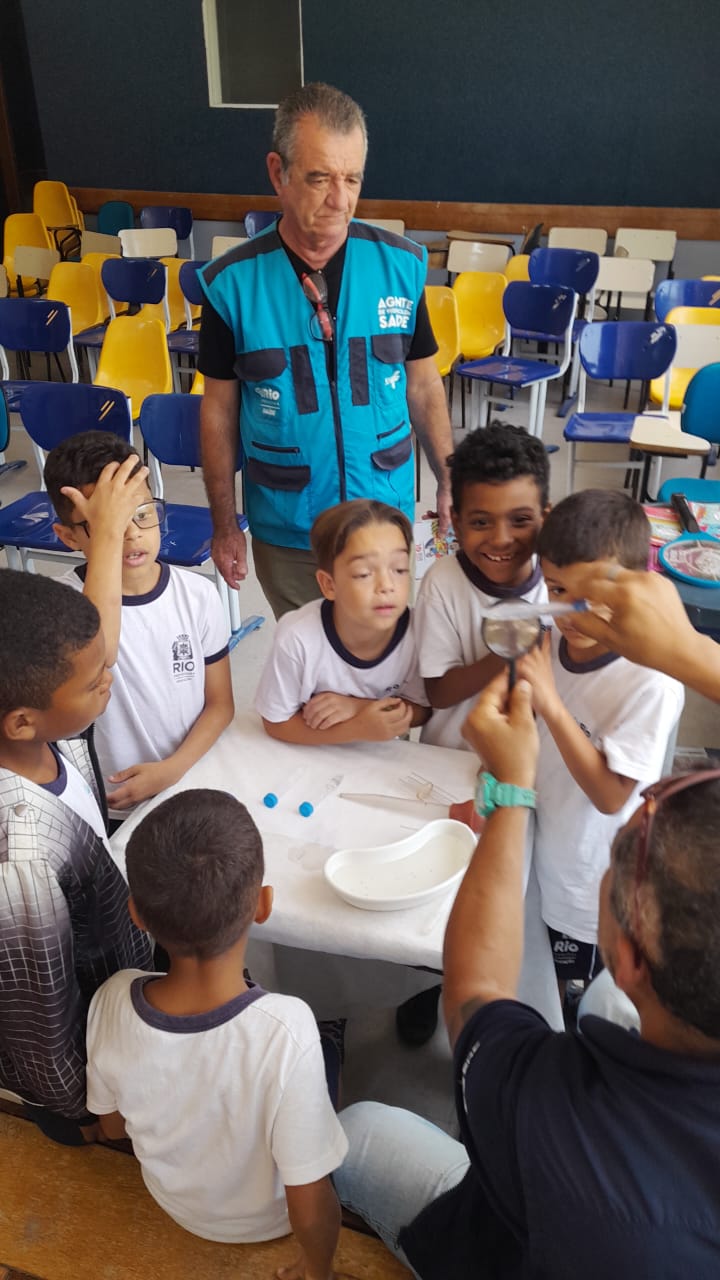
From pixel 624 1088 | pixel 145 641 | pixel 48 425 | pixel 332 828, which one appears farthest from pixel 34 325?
pixel 624 1088

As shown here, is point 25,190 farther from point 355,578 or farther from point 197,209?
point 355,578

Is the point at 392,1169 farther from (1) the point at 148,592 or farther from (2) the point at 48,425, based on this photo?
(2) the point at 48,425

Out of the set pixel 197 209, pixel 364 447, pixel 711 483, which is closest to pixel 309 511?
pixel 364 447

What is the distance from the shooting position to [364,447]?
2162 mm

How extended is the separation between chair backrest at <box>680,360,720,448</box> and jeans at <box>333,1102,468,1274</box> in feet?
10.2

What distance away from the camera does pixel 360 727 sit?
62.9 inches

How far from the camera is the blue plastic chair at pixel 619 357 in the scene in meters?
4.33

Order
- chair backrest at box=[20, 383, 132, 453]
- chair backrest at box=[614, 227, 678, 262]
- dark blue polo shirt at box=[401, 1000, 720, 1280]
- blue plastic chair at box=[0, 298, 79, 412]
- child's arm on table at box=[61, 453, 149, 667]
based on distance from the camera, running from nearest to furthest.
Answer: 1. dark blue polo shirt at box=[401, 1000, 720, 1280]
2. child's arm on table at box=[61, 453, 149, 667]
3. chair backrest at box=[20, 383, 132, 453]
4. blue plastic chair at box=[0, 298, 79, 412]
5. chair backrest at box=[614, 227, 678, 262]

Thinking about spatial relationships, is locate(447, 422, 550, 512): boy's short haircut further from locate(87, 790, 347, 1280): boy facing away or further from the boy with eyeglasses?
locate(87, 790, 347, 1280): boy facing away

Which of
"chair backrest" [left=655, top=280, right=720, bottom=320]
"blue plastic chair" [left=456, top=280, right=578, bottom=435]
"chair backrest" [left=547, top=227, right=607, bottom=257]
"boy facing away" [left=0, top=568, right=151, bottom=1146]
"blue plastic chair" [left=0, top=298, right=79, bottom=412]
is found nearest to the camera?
"boy facing away" [left=0, top=568, right=151, bottom=1146]

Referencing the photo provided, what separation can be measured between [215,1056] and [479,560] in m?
1.01

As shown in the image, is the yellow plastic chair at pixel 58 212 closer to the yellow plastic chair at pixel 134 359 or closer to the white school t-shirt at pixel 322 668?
the yellow plastic chair at pixel 134 359

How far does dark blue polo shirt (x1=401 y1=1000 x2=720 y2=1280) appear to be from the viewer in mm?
618

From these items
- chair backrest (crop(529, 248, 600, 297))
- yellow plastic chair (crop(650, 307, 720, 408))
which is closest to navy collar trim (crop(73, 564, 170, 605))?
yellow plastic chair (crop(650, 307, 720, 408))
